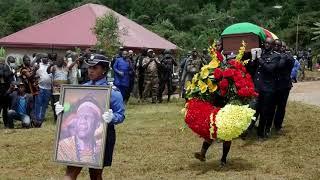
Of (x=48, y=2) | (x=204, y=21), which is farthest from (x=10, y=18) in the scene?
(x=204, y=21)

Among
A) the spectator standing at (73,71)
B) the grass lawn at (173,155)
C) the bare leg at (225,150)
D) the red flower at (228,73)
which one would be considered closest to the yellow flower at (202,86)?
the red flower at (228,73)

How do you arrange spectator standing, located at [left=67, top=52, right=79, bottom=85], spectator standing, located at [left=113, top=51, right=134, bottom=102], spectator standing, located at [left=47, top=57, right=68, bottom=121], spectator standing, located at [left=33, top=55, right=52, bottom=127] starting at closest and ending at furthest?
1. spectator standing, located at [left=33, top=55, right=52, bottom=127]
2. spectator standing, located at [left=47, top=57, right=68, bottom=121]
3. spectator standing, located at [left=67, top=52, right=79, bottom=85]
4. spectator standing, located at [left=113, top=51, right=134, bottom=102]

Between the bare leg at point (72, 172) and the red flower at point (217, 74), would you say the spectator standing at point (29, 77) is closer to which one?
the red flower at point (217, 74)

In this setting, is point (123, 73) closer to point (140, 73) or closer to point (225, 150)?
point (140, 73)

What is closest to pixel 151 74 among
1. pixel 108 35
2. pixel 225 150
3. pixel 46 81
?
pixel 108 35

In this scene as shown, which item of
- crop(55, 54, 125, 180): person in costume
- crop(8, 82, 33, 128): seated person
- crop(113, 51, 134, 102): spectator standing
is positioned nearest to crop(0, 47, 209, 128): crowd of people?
crop(8, 82, 33, 128): seated person

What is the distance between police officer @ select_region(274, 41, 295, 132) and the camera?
11086 millimetres

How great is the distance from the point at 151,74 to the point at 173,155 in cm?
895

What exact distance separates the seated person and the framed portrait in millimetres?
7928

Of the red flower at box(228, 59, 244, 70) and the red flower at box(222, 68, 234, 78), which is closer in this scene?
the red flower at box(222, 68, 234, 78)

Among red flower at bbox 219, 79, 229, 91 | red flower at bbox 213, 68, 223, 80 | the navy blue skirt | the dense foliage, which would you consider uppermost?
red flower at bbox 213, 68, 223, 80

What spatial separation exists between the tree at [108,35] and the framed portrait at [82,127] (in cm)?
1476

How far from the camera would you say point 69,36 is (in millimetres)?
36594

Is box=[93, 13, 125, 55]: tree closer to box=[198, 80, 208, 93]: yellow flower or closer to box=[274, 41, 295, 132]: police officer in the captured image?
box=[274, 41, 295, 132]: police officer
